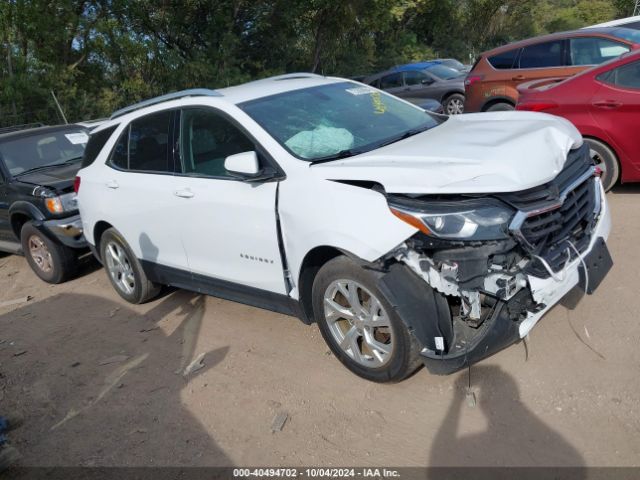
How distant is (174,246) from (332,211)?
5.97 ft

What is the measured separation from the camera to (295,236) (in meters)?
3.67

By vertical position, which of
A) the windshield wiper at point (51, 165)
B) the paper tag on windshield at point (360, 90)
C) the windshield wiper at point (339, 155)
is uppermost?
the paper tag on windshield at point (360, 90)

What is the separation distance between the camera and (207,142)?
14.5 ft

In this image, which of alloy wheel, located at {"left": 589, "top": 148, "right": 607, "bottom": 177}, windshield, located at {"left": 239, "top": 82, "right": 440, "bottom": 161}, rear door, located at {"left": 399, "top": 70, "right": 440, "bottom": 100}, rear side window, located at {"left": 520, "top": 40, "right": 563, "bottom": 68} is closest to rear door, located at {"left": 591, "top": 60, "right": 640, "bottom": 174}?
alloy wheel, located at {"left": 589, "top": 148, "right": 607, "bottom": 177}

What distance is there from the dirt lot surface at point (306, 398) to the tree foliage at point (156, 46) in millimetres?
11367

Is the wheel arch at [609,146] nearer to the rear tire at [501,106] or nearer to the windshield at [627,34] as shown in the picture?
the windshield at [627,34]

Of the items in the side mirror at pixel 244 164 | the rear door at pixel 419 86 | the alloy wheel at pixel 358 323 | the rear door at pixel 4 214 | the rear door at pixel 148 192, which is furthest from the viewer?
the rear door at pixel 419 86

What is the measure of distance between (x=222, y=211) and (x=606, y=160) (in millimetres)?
4220

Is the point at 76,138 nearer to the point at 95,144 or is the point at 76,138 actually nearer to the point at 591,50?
the point at 95,144

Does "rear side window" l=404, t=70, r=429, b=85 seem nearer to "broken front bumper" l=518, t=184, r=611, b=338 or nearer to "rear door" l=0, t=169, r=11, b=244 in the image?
"rear door" l=0, t=169, r=11, b=244

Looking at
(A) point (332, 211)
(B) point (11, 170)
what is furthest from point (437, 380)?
(B) point (11, 170)

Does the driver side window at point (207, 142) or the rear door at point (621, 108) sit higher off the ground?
the driver side window at point (207, 142)

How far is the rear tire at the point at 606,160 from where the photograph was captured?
20.0 ft

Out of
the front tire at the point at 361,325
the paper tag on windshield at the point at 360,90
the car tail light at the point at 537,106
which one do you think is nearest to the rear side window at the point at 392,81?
the car tail light at the point at 537,106
